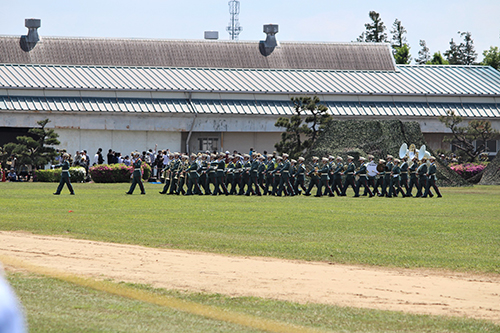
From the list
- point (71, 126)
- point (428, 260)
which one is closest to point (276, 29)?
point (71, 126)

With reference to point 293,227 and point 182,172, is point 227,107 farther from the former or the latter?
point 293,227

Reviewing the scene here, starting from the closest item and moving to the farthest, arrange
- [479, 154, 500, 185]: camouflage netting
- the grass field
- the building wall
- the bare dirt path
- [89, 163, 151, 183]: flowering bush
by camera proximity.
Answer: the grass field → the bare dirt path → [89, 163, 151, 183]: flowering bush → [479, 154, 500, 185]: camouflage netting → the building wall

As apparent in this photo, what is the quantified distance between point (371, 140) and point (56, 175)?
17.1 metres

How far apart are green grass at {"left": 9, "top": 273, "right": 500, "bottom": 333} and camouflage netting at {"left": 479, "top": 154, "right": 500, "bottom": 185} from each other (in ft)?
121

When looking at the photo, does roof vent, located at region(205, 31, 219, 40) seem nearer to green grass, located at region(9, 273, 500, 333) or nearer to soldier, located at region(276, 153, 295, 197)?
soldier, located at region(276, 153, 295, 197)

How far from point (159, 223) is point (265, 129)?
1389 inches

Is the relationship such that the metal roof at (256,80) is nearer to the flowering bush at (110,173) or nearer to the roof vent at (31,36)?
the roof vent at (31,36)

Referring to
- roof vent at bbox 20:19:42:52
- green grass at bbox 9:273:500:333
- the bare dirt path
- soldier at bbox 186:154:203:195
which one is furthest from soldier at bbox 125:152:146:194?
roof vent at bbox 20:19:42:52

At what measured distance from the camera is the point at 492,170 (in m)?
41.8

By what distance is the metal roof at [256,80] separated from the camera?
49.2 metres

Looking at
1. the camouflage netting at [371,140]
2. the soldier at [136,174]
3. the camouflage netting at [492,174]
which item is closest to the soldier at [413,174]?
the camouflage netting at [371,140]

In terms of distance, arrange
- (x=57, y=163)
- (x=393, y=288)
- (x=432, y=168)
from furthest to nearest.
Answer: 1. (x=57, y=163)
2. (x=432, y=168)
3. (x=393, y=288)

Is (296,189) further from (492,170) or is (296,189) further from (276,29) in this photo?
(276,29)

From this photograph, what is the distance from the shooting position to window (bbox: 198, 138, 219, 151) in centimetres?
5041
